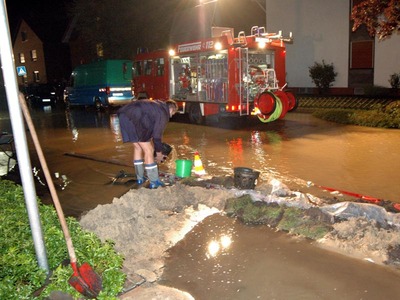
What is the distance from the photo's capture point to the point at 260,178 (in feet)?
24.7

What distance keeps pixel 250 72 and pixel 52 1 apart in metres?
44.7

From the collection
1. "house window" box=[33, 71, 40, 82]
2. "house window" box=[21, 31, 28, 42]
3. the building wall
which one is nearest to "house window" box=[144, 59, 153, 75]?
the building wall

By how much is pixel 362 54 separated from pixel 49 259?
20.6m

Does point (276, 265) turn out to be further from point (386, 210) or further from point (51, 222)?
point (51, 222)

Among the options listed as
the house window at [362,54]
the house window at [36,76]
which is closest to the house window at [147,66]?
the house window at [362,54]

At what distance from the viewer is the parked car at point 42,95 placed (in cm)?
3181

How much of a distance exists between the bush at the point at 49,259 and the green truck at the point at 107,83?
18.1 meters

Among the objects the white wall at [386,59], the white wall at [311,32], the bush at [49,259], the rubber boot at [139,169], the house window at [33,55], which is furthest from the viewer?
the house window at [33,55]

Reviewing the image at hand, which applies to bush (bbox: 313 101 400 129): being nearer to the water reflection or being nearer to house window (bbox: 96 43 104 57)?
the water reflection

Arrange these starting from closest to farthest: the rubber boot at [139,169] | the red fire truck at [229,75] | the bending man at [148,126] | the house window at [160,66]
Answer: the bending man at [148,126] < the rubber boot at [139,169] < the red fire truck at [229,75] < the house window at [160,66]

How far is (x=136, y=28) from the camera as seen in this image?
87.1 feet

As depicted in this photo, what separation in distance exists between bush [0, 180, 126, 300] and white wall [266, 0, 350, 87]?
20.2 metres

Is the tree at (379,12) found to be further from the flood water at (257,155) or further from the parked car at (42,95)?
the parked car at (42,95)

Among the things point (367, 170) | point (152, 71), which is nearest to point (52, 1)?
point (152, 71)
